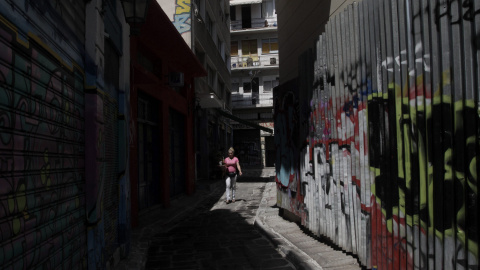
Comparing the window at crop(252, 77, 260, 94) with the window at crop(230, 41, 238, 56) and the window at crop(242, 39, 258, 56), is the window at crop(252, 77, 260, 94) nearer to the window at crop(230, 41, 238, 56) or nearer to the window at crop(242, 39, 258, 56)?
the window at crop(242, 39, 258, 56)

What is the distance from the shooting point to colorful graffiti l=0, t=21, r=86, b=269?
89.9 inches

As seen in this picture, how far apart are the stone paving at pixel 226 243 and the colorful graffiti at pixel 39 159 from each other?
1901 millimetres

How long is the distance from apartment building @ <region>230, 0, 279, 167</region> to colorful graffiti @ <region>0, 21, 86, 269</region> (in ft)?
93.6

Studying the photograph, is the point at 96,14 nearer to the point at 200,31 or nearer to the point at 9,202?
the point at 9,202

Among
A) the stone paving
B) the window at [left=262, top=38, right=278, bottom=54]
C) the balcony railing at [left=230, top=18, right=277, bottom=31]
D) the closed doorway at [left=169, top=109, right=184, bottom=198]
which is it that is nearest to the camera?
the stone paving

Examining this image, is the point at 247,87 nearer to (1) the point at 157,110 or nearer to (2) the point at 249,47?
(2) the point at 249,47

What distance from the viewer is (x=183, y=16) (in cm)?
1473

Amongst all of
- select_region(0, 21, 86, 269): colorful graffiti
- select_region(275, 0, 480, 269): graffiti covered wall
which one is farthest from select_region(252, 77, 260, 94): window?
select_region(0, 21, 86, 269): colorful graffiti

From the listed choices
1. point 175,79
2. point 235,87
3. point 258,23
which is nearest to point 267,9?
point 258,23

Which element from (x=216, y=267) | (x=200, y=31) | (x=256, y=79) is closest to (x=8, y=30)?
(x=216, y=267)

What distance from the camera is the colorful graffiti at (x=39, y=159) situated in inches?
89.9

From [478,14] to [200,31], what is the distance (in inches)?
602

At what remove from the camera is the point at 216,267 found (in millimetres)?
4992

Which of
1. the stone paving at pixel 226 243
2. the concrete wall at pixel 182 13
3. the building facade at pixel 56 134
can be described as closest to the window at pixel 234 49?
the concrete wall at pixel 182 13
